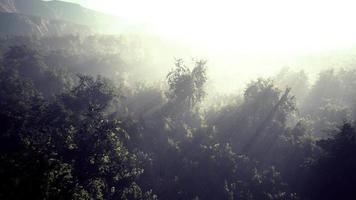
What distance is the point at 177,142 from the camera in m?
68.4

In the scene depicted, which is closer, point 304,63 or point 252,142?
point 252,142

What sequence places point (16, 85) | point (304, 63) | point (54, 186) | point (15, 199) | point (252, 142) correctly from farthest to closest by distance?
point (304, 63)
point (16, 85)
point (252, 142)
point (54, 186)
point (15, 199)

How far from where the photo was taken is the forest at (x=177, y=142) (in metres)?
43.9

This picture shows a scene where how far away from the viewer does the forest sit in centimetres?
4391

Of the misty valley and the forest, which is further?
the misty valley

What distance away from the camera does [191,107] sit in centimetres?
8550

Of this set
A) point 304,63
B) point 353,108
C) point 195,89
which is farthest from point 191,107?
point 304,63

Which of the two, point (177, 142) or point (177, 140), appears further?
point (177, 140)

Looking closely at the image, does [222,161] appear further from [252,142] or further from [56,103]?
[56,103]

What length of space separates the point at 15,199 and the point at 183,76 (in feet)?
204

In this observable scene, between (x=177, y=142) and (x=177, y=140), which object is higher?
(x=177, y=140)

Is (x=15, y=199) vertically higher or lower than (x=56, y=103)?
lower

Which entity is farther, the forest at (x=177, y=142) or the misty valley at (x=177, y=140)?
the misty valley at (x=177, y=140)

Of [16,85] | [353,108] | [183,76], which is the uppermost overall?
[16,85]
